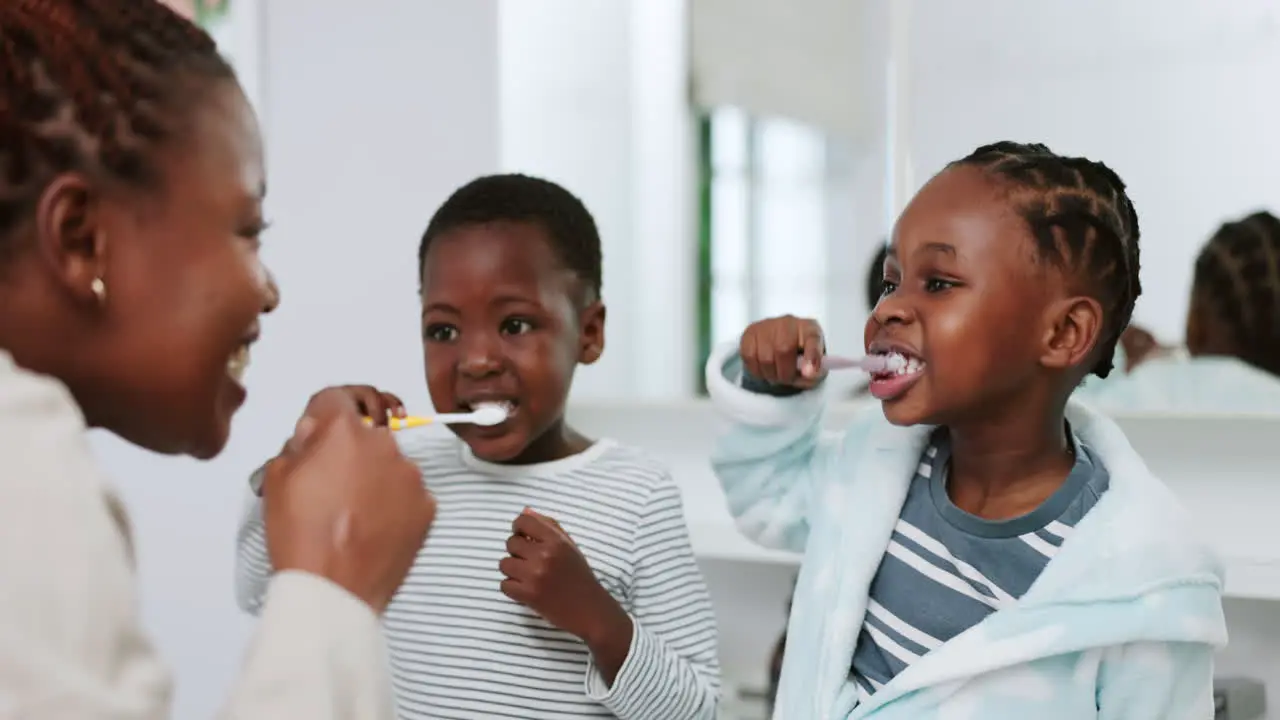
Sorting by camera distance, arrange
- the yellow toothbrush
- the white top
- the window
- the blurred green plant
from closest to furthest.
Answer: the white top < the yellow toothbrush < the window < the blurred green plant

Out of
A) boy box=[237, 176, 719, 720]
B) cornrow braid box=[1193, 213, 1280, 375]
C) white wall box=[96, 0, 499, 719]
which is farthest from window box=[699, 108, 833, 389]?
boy box=[237, 176, 719, 720]

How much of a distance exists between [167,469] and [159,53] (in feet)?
5.05

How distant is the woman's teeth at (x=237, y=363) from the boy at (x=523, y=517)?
322 mm

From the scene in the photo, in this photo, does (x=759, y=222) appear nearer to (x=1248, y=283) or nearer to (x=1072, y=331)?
(x=1248, y=283)

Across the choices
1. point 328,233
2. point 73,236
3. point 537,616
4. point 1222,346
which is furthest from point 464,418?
point 328,233

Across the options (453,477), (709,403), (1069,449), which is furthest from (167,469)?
(1069,449)

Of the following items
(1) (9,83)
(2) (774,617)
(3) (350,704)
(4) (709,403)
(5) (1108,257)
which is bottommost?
(2) (774,617)

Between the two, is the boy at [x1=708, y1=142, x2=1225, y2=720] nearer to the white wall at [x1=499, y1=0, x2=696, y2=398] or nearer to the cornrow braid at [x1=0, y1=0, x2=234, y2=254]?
the cornrow braid at [x1=0, y1=0, x2=234, y2=254]

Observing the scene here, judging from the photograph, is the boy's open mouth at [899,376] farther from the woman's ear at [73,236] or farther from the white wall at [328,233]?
the white wall at [328,233]

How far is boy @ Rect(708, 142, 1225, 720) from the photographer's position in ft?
2.62

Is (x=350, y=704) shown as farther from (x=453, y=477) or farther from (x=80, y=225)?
(x=453, y=477)

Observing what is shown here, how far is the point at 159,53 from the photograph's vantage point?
1.87 feet

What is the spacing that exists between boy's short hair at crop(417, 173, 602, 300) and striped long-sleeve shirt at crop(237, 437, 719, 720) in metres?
0.17

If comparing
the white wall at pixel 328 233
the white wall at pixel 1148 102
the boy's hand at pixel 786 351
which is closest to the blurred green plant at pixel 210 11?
the white wall at pixel 328 233
